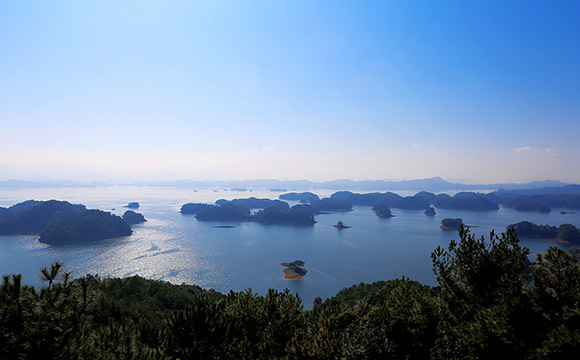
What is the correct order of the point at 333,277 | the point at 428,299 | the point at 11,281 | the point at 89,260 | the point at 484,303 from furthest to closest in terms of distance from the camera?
the point at 89,260 → the point at 333,277 → the point at 428,299 → the point at 484,303 → the point at 11,281

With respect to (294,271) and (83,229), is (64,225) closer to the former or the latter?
(83,229)

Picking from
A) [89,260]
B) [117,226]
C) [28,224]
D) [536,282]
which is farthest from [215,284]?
[28,224]

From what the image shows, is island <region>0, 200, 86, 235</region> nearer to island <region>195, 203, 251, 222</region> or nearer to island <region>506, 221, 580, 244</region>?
island <region>195, 203, 251, 222</region>

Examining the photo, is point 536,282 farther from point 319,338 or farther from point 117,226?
point 117,226

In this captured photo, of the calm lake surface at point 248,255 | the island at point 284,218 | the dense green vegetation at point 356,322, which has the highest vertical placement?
the dense green vegetation at point 356,322

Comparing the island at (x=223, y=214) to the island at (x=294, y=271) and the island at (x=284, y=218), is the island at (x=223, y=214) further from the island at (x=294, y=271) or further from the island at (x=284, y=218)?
the island at (x=294, y=271)

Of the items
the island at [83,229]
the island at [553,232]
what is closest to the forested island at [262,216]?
the island at [83,229]

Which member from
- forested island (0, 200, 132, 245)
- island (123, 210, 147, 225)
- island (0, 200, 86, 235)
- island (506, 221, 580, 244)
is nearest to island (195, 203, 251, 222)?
island (123, 210, 147, 225)
